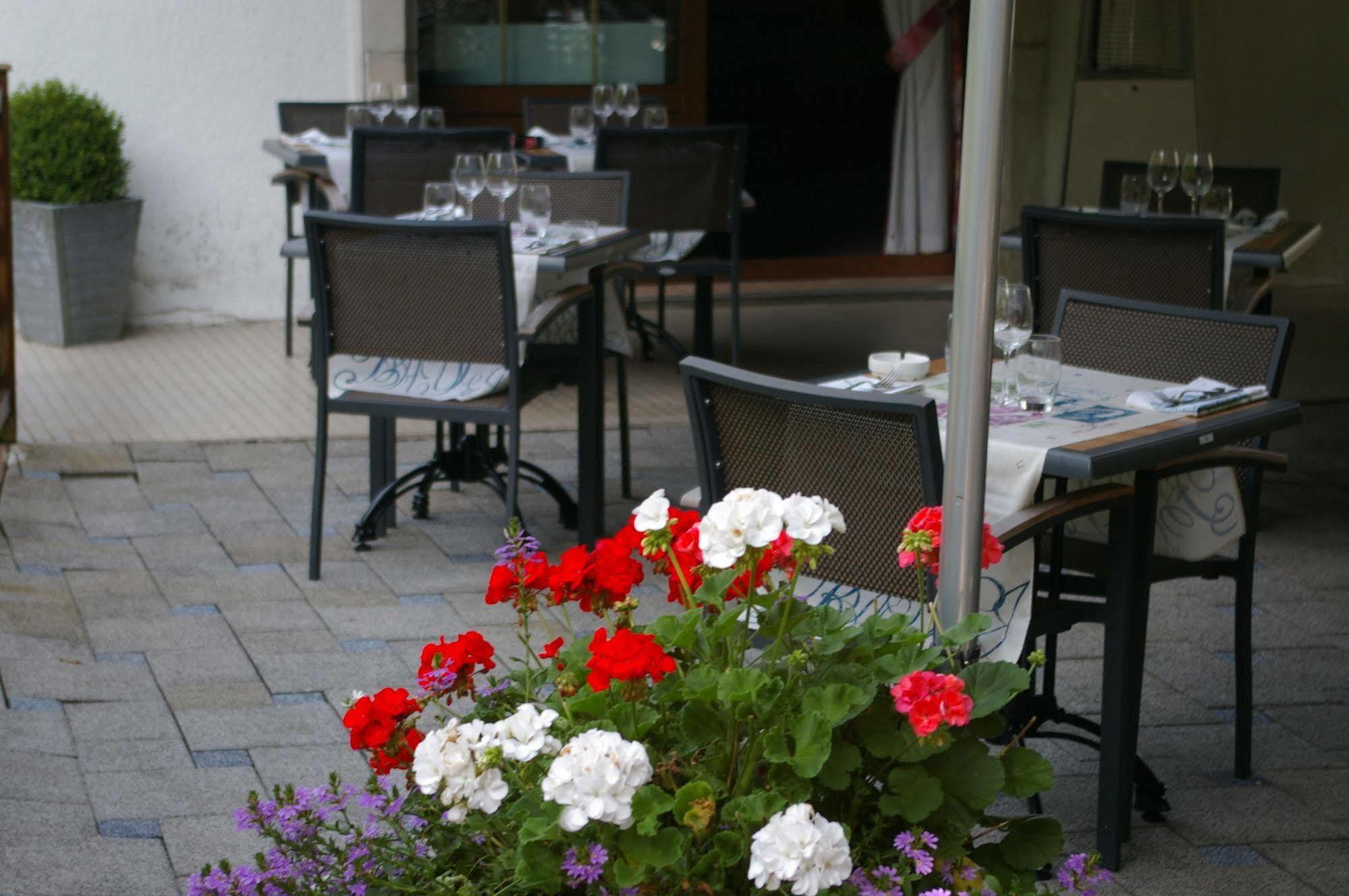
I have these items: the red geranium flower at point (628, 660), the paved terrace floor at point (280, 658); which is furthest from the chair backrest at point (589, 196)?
the red geranium flower at point (628, 660)

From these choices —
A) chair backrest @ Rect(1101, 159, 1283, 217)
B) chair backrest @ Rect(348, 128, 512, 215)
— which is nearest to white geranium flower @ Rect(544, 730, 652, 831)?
chair backrest @ Rect(348, 128, 512, 215)

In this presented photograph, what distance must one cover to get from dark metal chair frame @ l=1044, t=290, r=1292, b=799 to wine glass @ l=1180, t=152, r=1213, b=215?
72.6 inches

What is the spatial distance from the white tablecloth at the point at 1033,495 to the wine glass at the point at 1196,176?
2.05 m

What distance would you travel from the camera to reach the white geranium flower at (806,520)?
158cm

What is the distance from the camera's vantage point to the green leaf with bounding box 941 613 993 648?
156cm

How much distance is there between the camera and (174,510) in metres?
4.70

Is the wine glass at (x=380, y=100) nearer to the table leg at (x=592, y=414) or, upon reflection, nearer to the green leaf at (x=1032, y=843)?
the table leg at (x=592, y=414)

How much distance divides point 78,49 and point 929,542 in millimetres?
6653

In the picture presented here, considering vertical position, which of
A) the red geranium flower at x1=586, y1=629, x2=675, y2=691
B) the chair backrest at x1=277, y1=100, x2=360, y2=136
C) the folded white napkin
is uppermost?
the chair backrest at x1=277, y1=100, x2=360, y2=136

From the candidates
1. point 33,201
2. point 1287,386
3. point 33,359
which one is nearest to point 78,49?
point 33,201

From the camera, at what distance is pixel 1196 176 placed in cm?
499

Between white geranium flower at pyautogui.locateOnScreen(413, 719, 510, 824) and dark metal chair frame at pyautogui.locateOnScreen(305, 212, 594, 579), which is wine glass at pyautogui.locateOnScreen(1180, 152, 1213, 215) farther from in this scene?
white geranium flower at pyautogui.locateOnScreen(413, 719, 510, 824)

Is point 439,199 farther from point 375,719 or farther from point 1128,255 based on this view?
point 375,719

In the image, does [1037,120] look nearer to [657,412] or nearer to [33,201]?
[657,412]
